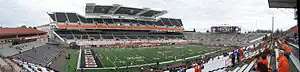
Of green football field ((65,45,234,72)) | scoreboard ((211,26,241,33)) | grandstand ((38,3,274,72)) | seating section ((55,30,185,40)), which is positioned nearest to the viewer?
green football field ((65,45,234,72))

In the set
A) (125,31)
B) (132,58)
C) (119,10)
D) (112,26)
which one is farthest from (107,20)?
(132,58)

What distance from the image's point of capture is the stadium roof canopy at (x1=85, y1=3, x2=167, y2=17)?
215 ft

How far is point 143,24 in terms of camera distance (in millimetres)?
77875

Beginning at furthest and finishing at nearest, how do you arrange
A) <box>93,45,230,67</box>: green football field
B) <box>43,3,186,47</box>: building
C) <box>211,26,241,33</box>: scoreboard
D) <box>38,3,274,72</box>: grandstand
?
<box>211,26,241,33</box>: scoreboard < <box>43,3,186,47</box>: building < <box>38,3,274,72</box>: grandstand < <box>93,45,230,67</box>: green football field

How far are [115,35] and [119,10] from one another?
7040 mm

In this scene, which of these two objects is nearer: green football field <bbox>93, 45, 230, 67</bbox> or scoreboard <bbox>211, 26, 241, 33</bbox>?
green football field <bbox>93, 45, 230, 67</bbox>

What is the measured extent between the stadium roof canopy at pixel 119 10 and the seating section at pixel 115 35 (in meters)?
5.06

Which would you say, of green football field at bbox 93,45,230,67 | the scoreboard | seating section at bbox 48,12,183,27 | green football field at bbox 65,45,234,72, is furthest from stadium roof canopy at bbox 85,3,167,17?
green football field at bbox 93,45,230,67

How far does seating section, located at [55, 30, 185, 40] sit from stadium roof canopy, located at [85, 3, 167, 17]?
16.6 feet

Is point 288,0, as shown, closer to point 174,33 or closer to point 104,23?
point 104,23

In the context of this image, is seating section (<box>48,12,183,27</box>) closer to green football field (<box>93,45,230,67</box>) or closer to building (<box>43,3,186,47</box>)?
building (<box>43,3,186,47</box>)

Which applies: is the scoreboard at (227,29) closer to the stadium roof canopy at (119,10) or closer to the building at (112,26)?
the building at (112,26)

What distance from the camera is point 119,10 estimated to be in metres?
70.8

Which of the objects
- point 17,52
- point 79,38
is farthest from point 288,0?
point 79,38
